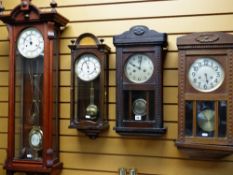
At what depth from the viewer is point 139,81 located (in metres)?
1.94

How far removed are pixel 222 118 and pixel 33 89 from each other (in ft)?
3.98

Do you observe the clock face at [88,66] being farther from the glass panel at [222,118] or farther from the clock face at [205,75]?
the glass panel at [222,118]

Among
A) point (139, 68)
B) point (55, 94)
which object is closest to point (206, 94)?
point (139, 68)

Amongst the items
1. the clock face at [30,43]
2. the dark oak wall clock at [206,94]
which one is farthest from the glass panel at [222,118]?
the clock face at [30,43]

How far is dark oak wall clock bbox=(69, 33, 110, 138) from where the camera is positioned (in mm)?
2037

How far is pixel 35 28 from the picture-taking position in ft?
6.87

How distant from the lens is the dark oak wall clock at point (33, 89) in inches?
81.0

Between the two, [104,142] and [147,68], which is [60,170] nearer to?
[104,142]

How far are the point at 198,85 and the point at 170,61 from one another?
29cm

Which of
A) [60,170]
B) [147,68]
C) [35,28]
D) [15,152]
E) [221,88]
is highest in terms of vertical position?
[35,28]

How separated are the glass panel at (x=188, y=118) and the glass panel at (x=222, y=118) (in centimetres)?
15

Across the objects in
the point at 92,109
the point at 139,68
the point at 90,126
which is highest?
the point at 139,68

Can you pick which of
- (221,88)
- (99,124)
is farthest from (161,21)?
(99,124)

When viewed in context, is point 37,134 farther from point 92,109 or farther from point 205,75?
point 205,75
